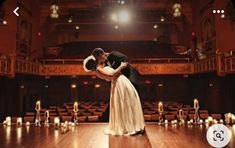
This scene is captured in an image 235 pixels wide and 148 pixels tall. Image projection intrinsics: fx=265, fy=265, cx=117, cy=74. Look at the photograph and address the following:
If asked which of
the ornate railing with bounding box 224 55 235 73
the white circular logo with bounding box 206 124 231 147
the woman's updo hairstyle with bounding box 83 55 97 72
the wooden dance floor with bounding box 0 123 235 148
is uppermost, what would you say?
the ornate railing with bounding box 224 55 235 73

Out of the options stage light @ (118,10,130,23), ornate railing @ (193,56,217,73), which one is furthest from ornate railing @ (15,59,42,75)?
ornate railing @ (193,56,217,73)

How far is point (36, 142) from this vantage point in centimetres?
558

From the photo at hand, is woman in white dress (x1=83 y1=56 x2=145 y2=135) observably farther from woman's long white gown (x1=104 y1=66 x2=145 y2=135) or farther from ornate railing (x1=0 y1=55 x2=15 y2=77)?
ornate railing (x1=0 y1=55 x2=15 y2=77)

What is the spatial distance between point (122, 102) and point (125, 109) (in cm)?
16

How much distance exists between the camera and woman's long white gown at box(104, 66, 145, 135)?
17.7ft

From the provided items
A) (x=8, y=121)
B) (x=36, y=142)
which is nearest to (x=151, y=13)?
(x=8, y=121)

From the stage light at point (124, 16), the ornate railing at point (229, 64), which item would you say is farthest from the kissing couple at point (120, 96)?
the stage light at point (124, 16)

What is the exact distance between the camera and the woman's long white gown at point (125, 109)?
17.7 ft

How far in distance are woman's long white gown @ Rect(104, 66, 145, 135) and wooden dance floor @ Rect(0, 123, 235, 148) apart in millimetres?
222

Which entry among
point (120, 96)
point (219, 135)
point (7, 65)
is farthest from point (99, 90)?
point (219, 135)

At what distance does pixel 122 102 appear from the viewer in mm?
5414

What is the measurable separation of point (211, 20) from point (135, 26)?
946 cm

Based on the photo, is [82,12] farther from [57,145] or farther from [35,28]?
[57,145]

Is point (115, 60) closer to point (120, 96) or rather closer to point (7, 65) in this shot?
point (120, 96)
